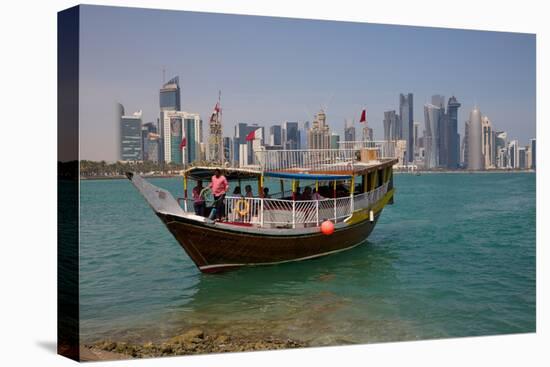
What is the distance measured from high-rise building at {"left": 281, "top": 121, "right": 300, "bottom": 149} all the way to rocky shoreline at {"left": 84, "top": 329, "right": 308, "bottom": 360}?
9.98m

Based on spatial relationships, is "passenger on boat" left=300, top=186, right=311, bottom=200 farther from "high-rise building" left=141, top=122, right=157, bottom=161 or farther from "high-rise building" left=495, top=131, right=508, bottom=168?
"high-rise building" left=141, top=122, right=157, bottom=161

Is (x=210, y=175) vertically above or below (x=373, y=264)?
above

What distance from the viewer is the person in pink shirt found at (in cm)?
1258

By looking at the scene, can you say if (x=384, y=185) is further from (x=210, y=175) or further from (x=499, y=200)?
(x=499, y=200)

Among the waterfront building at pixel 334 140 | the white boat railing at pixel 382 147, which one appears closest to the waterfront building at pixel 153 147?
the white boat railing at pixel 382 147

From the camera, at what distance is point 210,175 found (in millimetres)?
13688

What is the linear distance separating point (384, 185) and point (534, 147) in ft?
20.4

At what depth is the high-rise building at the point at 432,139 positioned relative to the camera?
16.3 m

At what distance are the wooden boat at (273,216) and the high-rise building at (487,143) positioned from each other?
7.96ft

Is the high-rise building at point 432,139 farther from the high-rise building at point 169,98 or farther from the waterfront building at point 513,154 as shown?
the high-rise building at point 169,98

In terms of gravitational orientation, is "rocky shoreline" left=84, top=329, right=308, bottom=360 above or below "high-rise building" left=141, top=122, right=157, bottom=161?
below

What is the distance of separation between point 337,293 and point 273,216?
2344 mm

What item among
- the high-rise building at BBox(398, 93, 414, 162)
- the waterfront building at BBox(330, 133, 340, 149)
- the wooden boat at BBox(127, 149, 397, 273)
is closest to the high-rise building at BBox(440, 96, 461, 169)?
the high-rise building at BBox(398, 93, 414, 162)

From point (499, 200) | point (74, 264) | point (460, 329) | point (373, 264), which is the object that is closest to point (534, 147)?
point (460, 329)
